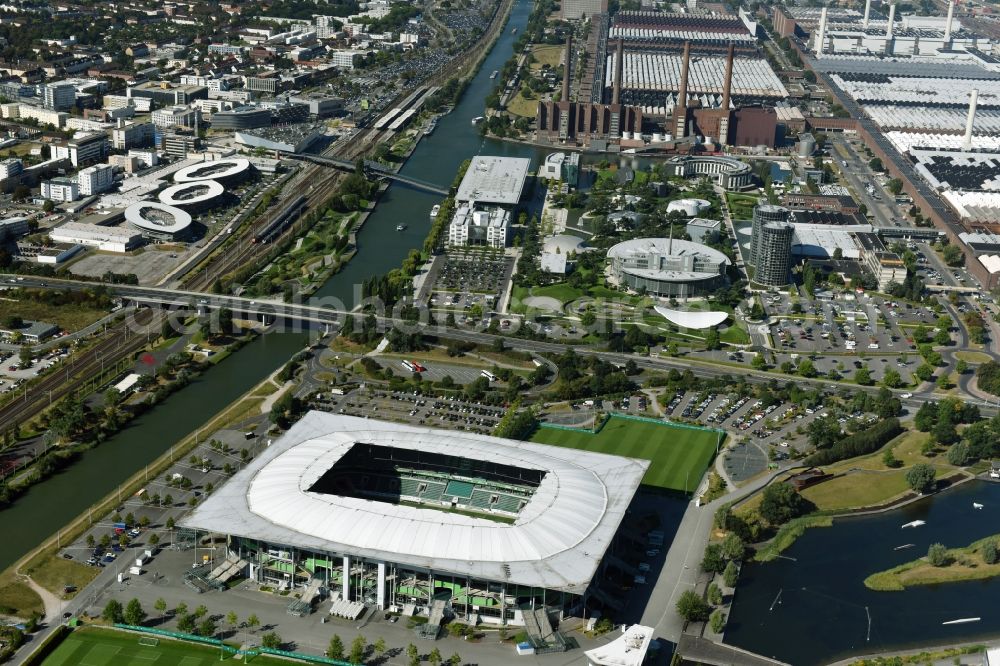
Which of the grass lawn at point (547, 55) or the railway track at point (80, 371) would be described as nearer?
the railway track at point (80, 371)

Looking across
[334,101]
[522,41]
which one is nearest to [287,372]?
[334,101]

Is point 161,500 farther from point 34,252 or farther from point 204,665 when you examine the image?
point 34,252

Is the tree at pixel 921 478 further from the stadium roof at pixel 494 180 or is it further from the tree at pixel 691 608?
the stadium roof at pixel 494 180

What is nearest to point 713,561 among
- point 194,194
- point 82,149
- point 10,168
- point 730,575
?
point 730,575

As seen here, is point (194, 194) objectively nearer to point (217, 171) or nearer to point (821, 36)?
point (217, 171)

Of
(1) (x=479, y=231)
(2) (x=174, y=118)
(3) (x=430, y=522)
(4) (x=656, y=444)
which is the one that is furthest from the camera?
(2) (x=174, y=118)

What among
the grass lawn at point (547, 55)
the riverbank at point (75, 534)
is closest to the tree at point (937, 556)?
the riverbank at point (75, 534)

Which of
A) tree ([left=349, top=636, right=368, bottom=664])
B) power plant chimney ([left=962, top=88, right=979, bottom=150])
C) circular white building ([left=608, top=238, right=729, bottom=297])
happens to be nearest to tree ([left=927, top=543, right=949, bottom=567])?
tree ([left=349, top=636, right=368, bottom=664])
